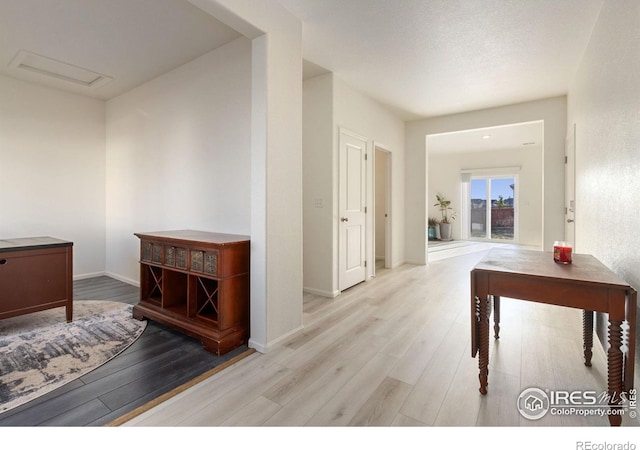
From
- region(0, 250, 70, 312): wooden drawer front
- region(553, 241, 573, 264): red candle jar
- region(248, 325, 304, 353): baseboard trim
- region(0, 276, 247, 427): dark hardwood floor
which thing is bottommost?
region(0, 276, 247, 427): dark hardwood floor

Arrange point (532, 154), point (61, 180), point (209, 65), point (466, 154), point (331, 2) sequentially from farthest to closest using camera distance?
point (466, 154) < point (532, 154) < point (61, 180) < point (209, 65) < point (331, 2)

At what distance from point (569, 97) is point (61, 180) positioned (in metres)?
6.92

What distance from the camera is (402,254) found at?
5.74m

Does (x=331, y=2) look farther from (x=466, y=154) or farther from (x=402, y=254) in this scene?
(x=466, y=154)

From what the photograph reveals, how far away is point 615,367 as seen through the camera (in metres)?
1.39

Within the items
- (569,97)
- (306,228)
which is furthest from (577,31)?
(306,228)

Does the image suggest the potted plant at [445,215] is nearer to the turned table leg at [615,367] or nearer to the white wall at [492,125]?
the white wall at [492,125]

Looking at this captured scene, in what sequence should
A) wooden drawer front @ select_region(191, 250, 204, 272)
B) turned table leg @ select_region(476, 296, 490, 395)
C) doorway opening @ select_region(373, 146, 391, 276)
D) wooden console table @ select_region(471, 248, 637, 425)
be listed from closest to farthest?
wooden console table @ select_region(471, 248, 637, 425), turned table leg @ select_region(476, 296, 490, 395), wooden drawer front @ select_region(191, 250, 204, 272), doorway opening @ select_region(373, 146, 391, 276)

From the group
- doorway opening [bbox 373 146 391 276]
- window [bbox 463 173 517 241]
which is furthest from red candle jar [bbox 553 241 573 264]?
window [bbox 463 173 517 241]

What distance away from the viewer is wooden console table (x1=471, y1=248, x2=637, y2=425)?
54.5 inches

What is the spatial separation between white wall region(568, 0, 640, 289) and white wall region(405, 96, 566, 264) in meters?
1.47

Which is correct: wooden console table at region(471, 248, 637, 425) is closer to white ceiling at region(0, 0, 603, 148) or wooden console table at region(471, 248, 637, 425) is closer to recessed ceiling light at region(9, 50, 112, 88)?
white ceiling at region(0, 0, 603, 148)

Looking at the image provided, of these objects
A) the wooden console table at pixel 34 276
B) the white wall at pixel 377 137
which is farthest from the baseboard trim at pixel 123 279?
the white wall at pixel 377 137

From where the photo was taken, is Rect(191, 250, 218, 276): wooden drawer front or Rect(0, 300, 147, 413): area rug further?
Rect(191, 250, 218, 276): wooden drawer front
